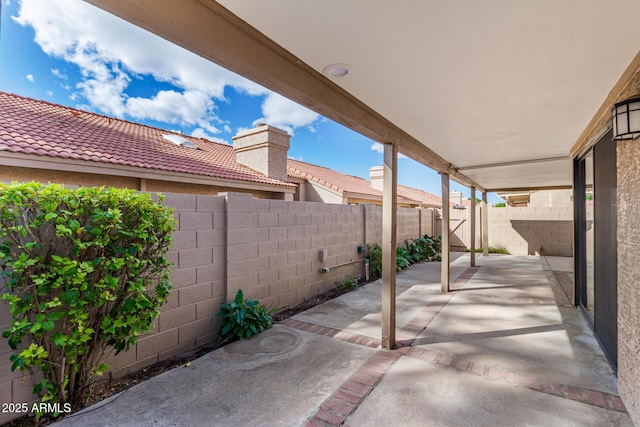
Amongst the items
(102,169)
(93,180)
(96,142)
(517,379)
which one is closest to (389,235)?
(517,379)

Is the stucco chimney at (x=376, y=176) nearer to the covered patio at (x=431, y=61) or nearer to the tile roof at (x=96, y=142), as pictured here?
the tile roof at (x=96, y=142)

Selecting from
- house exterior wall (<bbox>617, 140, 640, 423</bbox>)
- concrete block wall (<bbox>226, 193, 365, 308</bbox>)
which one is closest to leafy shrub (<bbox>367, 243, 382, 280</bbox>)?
concrete block wall (<bbox>226, 193, 365, 308</bbox>)

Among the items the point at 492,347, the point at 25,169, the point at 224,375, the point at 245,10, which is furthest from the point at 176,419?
the point at 25,169

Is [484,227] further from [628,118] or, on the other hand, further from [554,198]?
[628,118]

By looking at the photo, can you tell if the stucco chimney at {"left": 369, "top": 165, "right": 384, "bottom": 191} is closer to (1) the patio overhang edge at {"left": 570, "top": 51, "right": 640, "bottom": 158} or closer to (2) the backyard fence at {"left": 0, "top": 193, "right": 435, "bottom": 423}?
(2) the backyard fence at {"left": 0, "top": 193, "right": 435, "bottom": 423}

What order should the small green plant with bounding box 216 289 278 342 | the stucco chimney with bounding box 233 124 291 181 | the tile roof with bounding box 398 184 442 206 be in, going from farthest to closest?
the tile roof with bounding box 398 184 442 206 < the stucco chimney with bounding box 233 124 291 181 < the small green plant with bounding box 216 289 278 342

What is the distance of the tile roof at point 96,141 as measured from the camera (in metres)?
5.79

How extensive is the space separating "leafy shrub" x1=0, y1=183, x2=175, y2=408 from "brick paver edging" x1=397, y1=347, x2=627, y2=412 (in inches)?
110

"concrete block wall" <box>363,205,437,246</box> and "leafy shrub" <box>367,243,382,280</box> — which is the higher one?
"concrete block wall" <box>363,205,437,246</box>

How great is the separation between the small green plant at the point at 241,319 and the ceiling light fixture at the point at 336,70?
2.84 m

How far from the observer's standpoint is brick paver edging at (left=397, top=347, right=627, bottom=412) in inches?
100

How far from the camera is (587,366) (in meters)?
3.12

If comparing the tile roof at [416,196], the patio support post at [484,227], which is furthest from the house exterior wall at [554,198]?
the tile roof at [416,196]

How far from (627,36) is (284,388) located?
3.55 metres
